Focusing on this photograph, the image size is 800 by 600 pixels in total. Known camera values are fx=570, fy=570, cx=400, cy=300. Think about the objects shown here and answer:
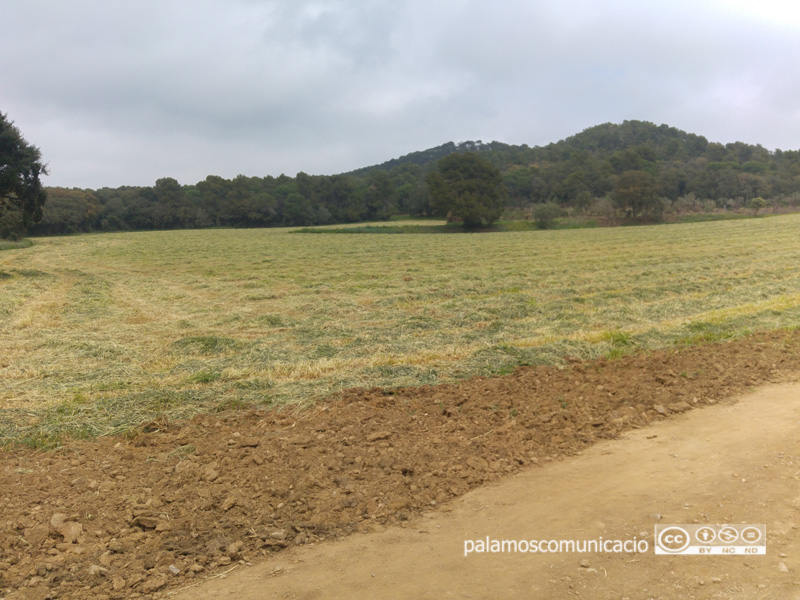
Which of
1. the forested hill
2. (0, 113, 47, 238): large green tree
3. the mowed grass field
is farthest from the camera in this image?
the forested hill

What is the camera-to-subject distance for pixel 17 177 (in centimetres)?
2261

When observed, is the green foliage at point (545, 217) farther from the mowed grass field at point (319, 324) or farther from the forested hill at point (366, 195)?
the mowed grass field at point (319, 324)

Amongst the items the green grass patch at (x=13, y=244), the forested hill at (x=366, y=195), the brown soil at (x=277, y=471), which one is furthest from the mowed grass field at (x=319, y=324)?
the forested hill at (x=366, y=195)

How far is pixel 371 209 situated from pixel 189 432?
91.2m

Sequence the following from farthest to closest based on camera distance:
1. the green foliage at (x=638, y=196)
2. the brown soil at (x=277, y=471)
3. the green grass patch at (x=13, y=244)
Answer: the green foliage at (x=638, y=196)
the green grass patch at (x=13, y=244)
the brown soil at (x=277, y=471)

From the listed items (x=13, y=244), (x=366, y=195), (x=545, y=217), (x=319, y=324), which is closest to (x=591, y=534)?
(x=319, y=324)

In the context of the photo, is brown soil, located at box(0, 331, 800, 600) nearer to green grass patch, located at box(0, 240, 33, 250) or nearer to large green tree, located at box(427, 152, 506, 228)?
green grass patch, located at box(0, 240, 33, 250)

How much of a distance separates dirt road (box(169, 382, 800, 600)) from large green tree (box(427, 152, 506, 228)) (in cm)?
6152

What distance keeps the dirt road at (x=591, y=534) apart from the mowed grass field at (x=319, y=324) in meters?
2.97

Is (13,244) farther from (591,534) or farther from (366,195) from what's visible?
(366,195)

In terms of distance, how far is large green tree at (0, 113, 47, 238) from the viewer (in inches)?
881

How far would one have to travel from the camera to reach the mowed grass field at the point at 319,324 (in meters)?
7.79

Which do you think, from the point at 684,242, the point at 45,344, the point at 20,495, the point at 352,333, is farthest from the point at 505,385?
the point at 684,242

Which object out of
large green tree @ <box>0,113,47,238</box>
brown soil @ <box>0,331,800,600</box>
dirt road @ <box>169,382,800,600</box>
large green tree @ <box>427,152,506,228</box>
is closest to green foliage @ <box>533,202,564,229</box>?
large green tree @ <box>427,152,506,228</box>
